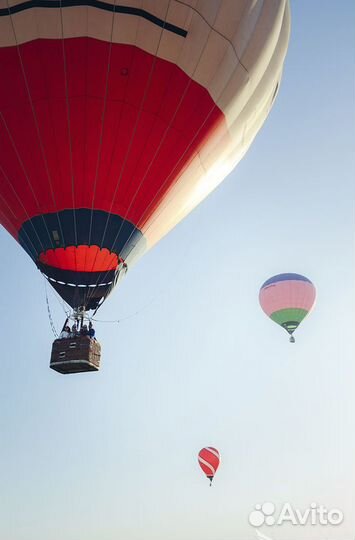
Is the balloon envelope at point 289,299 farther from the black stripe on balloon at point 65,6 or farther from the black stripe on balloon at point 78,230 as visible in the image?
the black stripe on balloon at point 65,6

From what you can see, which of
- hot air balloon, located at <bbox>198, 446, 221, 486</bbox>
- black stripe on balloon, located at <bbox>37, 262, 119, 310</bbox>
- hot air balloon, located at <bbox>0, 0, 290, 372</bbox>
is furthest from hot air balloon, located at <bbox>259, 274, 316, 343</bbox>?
black stripe on balloon, located at <bbox>37, 262, 119, 310</bbox>

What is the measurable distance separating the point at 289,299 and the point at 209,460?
6.91 m

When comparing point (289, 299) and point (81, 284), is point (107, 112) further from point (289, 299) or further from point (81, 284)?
point (289, 299)

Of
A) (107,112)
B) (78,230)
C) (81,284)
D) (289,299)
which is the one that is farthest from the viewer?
(289,299)

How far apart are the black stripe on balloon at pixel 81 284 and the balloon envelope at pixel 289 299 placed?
34.5 ft

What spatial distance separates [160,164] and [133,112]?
1.00 m

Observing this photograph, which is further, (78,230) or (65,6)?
(78,230)

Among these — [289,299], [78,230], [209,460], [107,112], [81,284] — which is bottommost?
[209,460]

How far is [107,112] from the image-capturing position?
8.95m

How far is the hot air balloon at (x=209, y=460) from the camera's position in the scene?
20.2 metres

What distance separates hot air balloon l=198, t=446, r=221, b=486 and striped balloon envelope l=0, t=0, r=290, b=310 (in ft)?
42.1

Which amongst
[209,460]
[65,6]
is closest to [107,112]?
[65,6]

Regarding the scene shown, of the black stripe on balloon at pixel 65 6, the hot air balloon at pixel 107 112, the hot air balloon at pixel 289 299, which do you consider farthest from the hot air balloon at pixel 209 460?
the black stripe on balloon at pixel 65 6

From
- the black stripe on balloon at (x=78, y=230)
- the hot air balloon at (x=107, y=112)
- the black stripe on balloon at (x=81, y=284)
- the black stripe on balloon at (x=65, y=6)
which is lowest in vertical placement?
the black stripe on balloon at (x=81, y=284)
